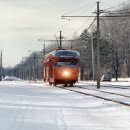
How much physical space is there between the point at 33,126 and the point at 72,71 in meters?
35.9

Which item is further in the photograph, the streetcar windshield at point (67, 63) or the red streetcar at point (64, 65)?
the streetcar windshield at point (67, 63)

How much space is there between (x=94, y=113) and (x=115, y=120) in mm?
2524

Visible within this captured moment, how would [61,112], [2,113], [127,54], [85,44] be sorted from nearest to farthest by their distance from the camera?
1. [2,113]
2. [61,112]
3. [127,54]
4. [85,44]

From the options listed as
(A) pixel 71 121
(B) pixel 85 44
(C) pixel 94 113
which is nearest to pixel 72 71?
(C) pixel 94 113

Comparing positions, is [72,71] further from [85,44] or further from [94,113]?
[85,44]

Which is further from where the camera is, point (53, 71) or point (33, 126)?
point (53, 71)

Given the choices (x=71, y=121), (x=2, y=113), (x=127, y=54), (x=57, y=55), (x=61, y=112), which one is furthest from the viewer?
(x=127, y=54)

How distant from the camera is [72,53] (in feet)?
160

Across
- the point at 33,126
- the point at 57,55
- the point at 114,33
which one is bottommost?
the point at 33,126

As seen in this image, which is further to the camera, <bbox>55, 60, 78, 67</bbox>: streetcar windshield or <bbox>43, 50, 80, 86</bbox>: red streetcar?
<bbox>55, 60, 78, 67</bbox>: streetcar windshield

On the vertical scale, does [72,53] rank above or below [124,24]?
below

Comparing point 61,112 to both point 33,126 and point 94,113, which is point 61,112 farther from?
point 33,126

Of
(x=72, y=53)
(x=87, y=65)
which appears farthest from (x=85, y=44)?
(x=72, y=53)

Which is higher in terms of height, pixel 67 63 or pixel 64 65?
pixel 67 63
